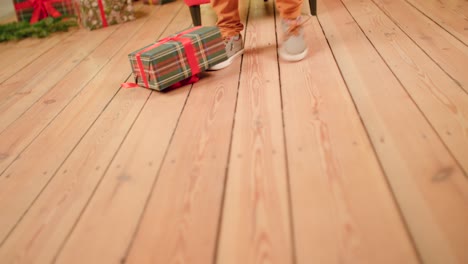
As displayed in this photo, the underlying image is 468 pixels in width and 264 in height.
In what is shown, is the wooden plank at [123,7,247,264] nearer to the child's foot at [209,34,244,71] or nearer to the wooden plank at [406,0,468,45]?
the child's foot at [209,34,244,71]

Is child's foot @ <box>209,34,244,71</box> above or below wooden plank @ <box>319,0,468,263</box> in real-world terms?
above

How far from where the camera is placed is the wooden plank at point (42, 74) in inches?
62.6

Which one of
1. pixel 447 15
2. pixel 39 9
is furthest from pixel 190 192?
pixel 39 9

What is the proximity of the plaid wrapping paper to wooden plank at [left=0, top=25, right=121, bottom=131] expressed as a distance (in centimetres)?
45

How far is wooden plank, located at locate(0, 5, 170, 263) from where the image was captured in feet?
2.83

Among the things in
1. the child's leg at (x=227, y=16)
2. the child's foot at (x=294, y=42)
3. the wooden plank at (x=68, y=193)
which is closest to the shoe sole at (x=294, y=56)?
the child's foot at (x=294, y=42)

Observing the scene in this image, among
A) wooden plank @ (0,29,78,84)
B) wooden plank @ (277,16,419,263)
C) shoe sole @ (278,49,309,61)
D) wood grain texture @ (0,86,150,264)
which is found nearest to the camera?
wooden plank @ (277,16,419,263)

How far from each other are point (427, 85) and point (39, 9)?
8.32ft

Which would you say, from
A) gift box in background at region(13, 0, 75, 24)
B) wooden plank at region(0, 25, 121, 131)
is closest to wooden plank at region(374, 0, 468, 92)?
wooden plank at region(0, 25, 121, 131)

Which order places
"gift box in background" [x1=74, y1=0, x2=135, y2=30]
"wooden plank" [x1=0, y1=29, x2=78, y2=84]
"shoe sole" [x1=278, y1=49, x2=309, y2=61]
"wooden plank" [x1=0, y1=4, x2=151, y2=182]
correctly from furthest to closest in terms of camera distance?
"gift box in background" [x1=74, y1=0, x2=135, y2=30] < "wooden plank" [x1=0, y1=29, x2=78, y2=84] < "shoe sole" [x1=278, y1=49, x2=309, y2=61] < "wooden plank" [x1=0, y1=4, x2=151, y2=182]

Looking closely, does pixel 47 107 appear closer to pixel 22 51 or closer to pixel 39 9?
pixel 22 51

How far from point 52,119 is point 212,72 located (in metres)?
0.60

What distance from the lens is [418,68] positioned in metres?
1.38

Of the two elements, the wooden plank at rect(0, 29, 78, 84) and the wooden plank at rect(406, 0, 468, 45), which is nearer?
the wooden plank at rect(406, 0, 468, 45)
